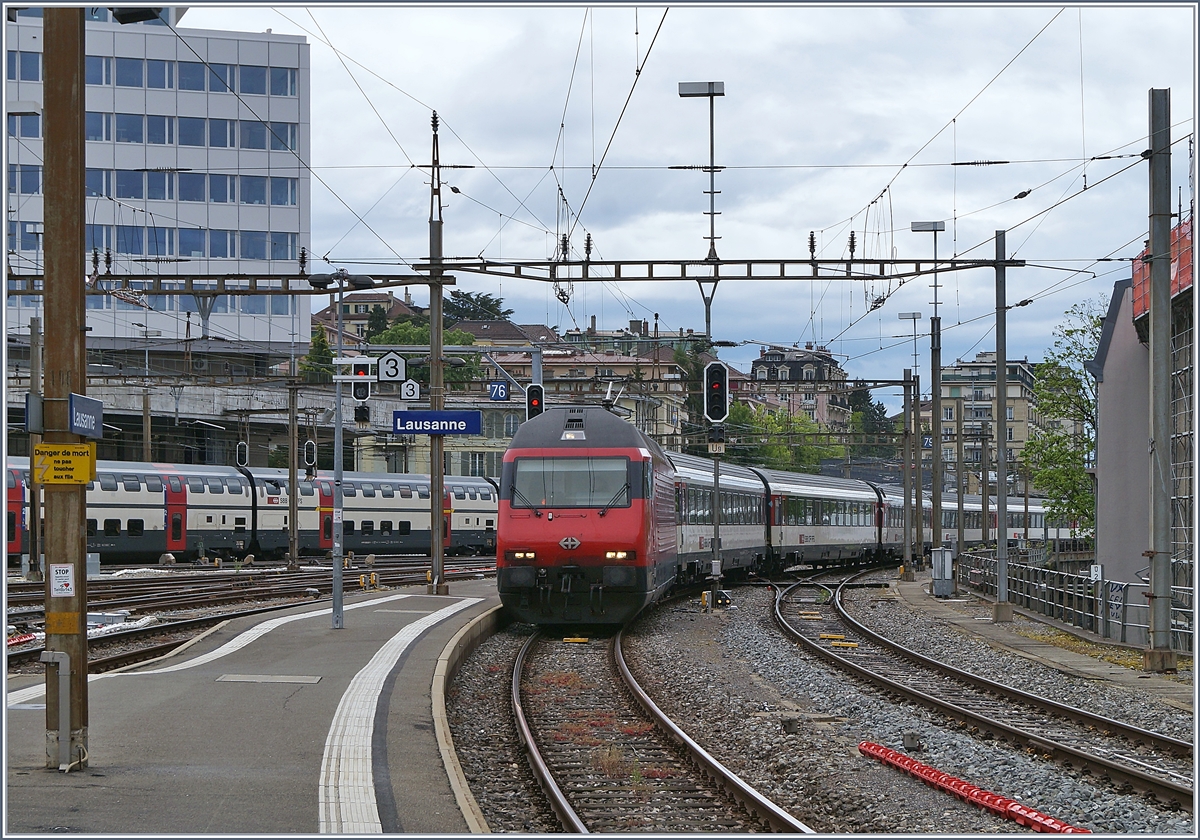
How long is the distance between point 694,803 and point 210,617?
15448mm

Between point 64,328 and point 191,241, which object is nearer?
point 64,328

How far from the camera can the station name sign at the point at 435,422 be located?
79.4ft

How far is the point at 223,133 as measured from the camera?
65.2 m

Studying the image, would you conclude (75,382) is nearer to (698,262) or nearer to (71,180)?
(71,180)

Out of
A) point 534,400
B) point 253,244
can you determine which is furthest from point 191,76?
point 534,400

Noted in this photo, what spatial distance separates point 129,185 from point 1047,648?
181ft

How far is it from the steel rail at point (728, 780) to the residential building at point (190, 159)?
53.8 m

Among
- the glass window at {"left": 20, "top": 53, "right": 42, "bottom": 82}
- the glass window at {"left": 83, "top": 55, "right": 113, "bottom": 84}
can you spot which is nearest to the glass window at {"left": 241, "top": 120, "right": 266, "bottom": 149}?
the glass window at {"left": 83, "top": 55, "right": 113, "bottom": 84}

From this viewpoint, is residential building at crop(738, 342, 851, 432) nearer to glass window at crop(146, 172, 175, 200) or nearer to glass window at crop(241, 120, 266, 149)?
glass window at crop(241, 120, 266, 149)

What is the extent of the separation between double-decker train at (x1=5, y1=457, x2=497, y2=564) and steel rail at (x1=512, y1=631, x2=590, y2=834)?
23.8 meters

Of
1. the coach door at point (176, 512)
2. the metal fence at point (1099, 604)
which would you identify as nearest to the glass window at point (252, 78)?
the coach door at point (176, 512)

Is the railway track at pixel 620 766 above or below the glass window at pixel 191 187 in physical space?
below

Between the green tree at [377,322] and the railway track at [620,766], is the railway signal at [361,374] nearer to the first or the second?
the railway track at [620,766]

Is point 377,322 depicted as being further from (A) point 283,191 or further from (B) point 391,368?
(B) point 391,368
